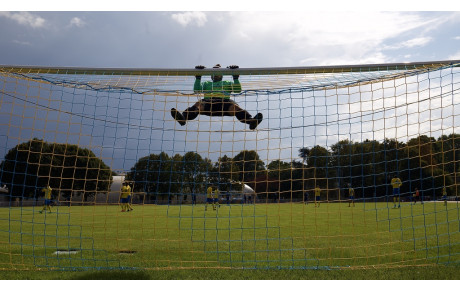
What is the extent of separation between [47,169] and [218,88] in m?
22.5

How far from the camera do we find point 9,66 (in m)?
5.89

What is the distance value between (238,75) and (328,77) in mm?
1622

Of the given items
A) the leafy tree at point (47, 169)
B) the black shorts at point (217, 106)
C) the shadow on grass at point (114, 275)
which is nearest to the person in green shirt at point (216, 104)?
the black shorts at point (217, 106)

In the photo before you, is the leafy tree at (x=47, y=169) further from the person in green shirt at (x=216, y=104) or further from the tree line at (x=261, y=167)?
the person in green shirt at (x=216, y=104)

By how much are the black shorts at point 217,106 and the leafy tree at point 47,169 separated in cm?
212

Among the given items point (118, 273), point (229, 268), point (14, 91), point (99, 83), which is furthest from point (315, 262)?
point (14, 91)

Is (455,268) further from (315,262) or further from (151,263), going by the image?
(151,263)

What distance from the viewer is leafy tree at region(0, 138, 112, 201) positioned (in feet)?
19.5

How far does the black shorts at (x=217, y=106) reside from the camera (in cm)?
636

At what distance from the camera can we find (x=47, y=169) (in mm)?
24656

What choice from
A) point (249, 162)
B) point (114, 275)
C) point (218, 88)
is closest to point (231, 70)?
point (218, 88)

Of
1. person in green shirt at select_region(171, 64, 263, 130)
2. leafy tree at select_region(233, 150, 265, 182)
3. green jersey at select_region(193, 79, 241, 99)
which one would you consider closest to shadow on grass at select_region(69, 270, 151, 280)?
leafy tree at select_region(233, 150, 265, 182)

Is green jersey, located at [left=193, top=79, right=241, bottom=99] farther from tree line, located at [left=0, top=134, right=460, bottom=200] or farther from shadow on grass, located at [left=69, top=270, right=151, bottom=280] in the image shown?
shadow on grass, located at [left=69, top=270, right=151, bottom=280]

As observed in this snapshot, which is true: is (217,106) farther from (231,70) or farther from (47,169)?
(47,169)
